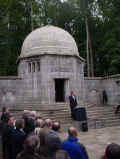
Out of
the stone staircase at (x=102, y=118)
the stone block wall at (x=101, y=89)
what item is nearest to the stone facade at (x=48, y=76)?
the stone block wall at (x=101, y=89)

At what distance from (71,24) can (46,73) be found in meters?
17.7

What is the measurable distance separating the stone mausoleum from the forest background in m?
7.75

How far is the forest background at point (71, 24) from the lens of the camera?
25359mm

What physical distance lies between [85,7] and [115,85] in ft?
40.6

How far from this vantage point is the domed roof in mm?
16938

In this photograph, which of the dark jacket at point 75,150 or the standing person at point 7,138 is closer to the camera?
the dark jacket at point 75,150

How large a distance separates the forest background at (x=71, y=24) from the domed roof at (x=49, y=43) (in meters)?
7.63

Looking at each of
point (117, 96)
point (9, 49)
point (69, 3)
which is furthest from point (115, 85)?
point (69, 3)

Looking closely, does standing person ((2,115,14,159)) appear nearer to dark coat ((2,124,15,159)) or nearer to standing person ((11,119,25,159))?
dark coat ((2,124,15,159))

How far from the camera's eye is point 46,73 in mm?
16188

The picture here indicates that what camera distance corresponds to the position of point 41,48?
1708cm

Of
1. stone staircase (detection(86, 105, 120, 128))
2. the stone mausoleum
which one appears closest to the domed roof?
the stone mausoleum

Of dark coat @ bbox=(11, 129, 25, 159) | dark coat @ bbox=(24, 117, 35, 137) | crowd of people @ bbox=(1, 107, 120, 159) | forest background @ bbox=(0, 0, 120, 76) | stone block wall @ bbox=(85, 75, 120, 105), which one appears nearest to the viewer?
crowd of people @ bbox=(1, 107, 120, 159)

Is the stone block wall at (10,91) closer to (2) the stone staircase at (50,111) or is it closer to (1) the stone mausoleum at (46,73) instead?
(1) the stone mausoleum at (46,73)
